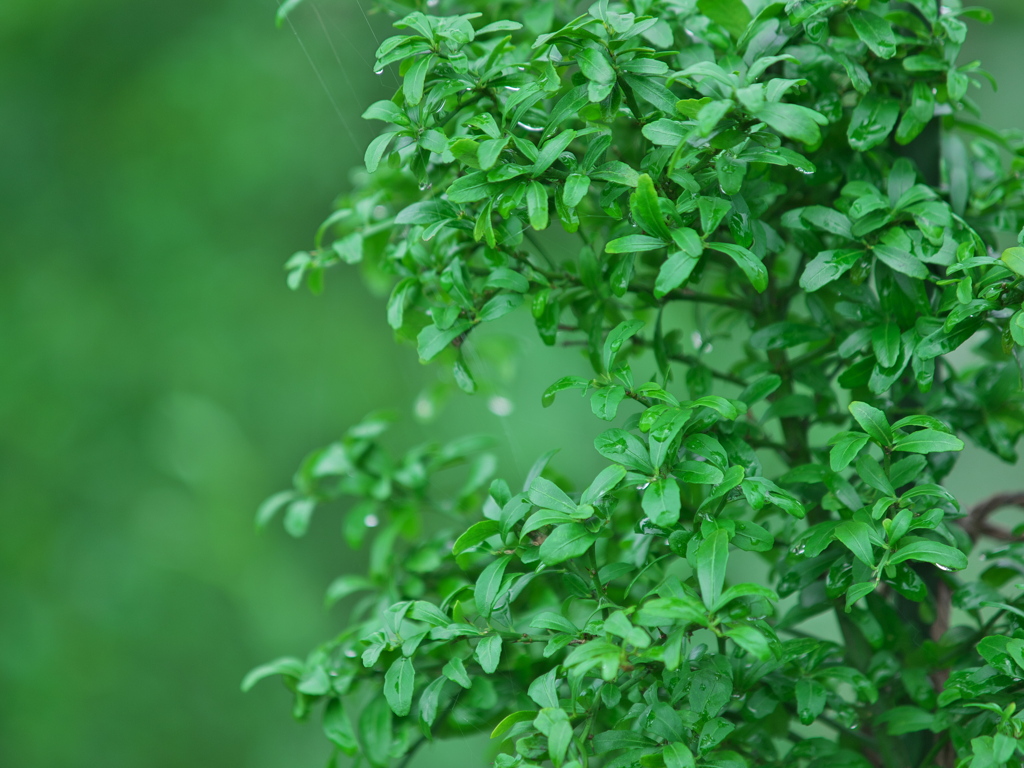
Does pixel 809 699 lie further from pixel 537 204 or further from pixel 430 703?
pixel 537 204

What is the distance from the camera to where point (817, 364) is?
595 millimetres

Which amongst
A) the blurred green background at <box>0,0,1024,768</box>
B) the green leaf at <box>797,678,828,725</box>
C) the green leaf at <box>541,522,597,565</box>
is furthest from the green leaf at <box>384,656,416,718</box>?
the blurred green background at <box>0,0,1024,768</box>

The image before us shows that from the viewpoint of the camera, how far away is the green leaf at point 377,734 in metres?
0.56

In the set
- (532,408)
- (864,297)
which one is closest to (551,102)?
(864,297)

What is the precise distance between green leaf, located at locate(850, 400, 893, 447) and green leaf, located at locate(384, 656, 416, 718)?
0.96 ft

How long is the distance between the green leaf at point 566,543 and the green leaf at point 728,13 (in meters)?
0.31

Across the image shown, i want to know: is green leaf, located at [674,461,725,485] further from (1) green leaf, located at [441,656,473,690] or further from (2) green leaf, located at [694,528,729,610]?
(1) green leaf, located at [441,656,473,690]

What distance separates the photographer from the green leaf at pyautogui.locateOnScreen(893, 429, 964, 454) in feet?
1.41

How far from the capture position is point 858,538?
17.3 inches

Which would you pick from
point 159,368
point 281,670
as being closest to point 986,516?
point 281,670

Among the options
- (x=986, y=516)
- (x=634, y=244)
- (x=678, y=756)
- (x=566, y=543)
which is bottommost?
(x=986, y=516)

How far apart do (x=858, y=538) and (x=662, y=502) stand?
11 centimetres

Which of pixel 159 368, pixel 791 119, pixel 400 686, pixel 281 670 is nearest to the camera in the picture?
→ pixel 791 119

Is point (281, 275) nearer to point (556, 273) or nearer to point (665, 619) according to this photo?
point (556, 273)
